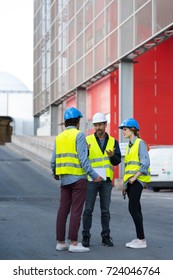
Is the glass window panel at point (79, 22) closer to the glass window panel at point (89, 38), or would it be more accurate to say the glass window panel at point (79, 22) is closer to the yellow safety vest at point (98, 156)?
the glass window panel at point (89, 38)

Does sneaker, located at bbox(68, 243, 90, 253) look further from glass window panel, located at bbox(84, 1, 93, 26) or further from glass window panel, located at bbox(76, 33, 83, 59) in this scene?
glass window panel, located at bbox(76, 33, 83, 59)

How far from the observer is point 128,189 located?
8.77 m

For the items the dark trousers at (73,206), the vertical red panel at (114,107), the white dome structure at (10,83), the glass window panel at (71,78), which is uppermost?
the white dome structure at (10,83)

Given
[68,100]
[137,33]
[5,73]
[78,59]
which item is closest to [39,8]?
[68,100]

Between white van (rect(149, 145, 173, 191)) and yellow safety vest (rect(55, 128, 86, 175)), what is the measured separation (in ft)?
57.3

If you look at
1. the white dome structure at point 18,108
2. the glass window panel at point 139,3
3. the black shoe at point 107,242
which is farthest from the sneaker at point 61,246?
the white dome structure at point 18,108

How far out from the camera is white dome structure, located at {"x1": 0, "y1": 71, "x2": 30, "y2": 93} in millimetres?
98750

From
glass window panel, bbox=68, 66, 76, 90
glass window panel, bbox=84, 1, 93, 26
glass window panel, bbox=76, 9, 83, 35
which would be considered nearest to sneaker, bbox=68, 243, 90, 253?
glass window panel, bbox=84, 1, 93, 26

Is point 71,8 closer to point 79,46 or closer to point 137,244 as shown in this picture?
point 79,46

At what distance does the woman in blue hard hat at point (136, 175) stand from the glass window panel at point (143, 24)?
18385 millimetres

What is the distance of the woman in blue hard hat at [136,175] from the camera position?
8.62 meters

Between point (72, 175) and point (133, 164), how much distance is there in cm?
94

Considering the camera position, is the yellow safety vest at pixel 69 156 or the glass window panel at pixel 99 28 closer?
the yellow safety vest at pixel 69 156
